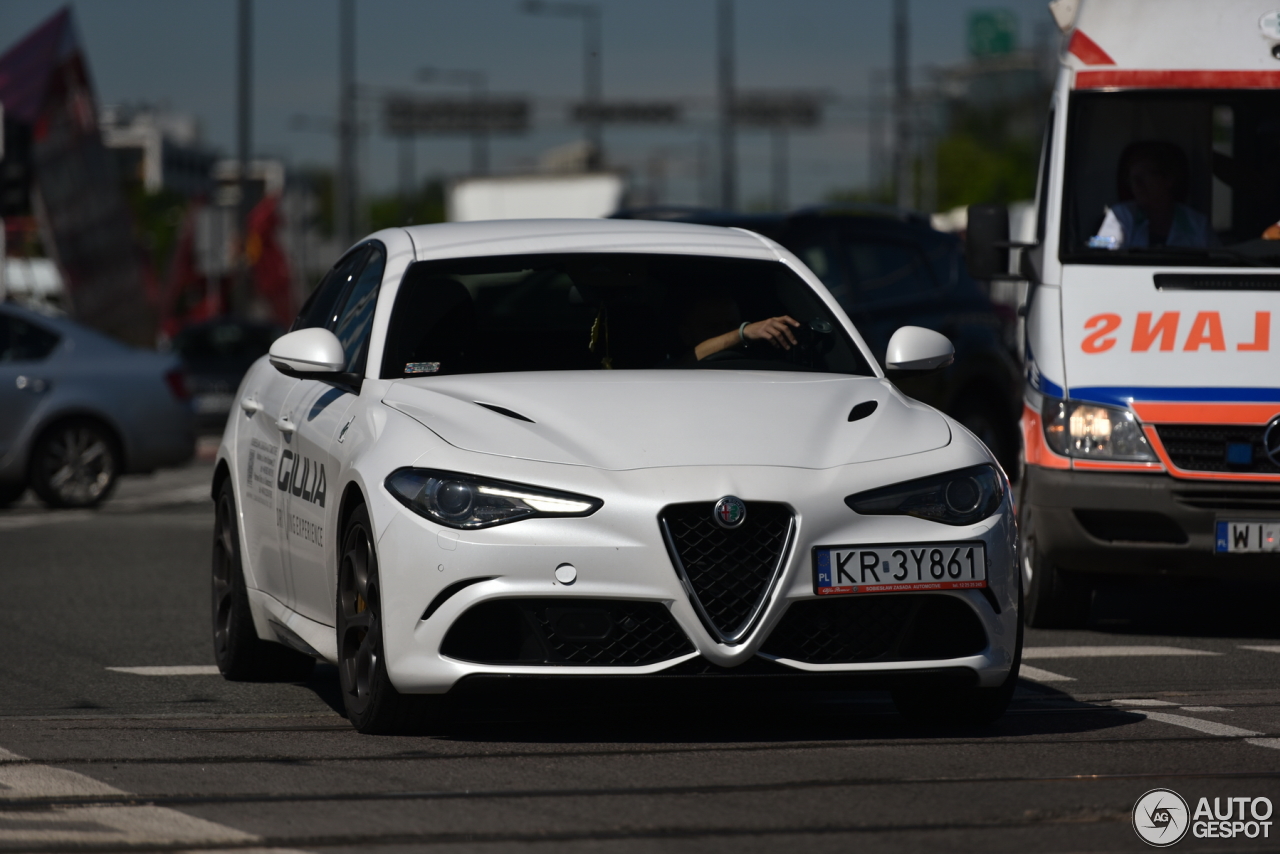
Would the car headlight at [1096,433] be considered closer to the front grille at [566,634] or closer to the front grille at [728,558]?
the front grille at [728,558]

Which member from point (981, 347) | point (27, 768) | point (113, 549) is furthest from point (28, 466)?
point (27, 768)

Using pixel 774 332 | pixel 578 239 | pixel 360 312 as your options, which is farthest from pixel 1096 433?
pixel 360 312

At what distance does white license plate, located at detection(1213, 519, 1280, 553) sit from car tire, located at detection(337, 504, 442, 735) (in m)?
4.09

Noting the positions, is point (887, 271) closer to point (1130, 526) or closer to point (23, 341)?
point (1130, 526)

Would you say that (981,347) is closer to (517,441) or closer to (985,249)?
(985,249)

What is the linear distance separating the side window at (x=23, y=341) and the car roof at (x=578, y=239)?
1003 centimetres

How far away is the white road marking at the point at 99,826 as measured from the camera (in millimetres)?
5020

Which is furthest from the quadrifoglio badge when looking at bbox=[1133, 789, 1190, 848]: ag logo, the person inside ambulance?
the person inside ambulance

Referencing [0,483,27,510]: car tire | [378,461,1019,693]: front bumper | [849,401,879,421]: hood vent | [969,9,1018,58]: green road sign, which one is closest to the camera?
[378,461,1019,693]: front bumper

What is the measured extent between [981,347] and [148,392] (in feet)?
21.9

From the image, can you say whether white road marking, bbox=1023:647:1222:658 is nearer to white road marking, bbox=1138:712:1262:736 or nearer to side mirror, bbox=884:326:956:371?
white road marking, bbox=1138:712:1262:736

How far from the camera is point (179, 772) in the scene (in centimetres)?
595

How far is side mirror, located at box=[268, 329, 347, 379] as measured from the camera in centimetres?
696

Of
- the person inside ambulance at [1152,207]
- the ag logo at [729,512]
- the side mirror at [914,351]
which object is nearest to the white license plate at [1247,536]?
the person inside ambulance at [1152,207]
